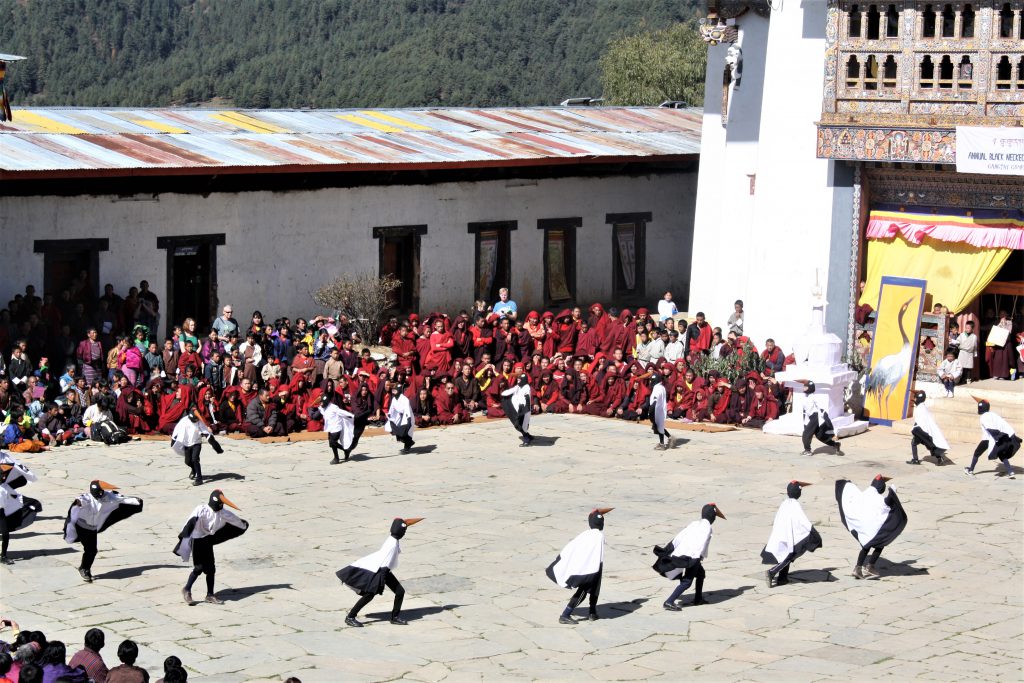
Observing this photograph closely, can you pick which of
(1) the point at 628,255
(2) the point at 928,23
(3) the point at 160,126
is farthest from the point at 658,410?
(1) the point at 628,255

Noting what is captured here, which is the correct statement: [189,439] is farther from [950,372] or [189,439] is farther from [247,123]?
[247,123]

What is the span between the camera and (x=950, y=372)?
2162 cm

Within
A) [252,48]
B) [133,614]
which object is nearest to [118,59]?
[252,48]

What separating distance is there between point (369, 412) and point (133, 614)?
785cm

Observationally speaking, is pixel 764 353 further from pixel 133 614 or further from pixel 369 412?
pixel 133 614

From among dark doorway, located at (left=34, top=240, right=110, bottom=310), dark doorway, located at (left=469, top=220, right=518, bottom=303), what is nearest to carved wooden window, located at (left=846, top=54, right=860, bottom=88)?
dark doorway, located at (left=469, top=220, right=518, bottom=303)

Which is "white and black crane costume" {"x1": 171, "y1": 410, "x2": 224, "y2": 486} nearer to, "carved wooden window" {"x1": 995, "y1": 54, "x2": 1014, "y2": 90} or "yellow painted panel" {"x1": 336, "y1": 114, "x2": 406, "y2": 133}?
"carved wooden window" {"x1": 995, "y1": 54, "x2": 1014, "y2": 90}

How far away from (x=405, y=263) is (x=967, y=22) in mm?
10706

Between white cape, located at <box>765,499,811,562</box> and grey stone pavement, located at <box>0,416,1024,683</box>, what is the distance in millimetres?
393

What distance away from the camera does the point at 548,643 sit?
12727 mm

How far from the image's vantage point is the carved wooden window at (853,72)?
72.6 ft

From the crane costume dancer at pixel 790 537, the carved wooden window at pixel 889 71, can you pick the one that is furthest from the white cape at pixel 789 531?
the carved wooden window at pixel 889 71

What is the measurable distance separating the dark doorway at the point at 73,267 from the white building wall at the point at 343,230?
4.8 inches

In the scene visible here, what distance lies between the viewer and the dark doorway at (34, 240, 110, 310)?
22578 mm
